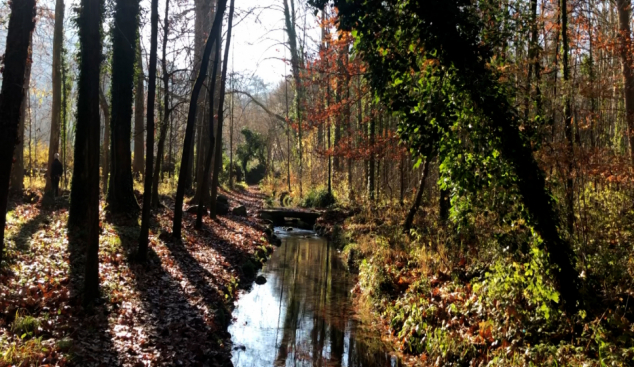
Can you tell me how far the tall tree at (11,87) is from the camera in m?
5.96

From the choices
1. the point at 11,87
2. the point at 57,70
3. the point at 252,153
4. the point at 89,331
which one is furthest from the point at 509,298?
the point at 252,153

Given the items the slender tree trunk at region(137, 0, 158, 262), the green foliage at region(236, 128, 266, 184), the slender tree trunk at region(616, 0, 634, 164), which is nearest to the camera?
the slender tree trunk at region(137, 0, 158, 262)

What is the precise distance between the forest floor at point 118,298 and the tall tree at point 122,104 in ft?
2.98

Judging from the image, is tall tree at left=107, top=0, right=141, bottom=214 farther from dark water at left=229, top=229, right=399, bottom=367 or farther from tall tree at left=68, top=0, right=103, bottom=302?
tall tree at left=68, top=0, right=103, bottom=302

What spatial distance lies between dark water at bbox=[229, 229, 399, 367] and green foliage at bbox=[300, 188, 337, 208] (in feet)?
38.6

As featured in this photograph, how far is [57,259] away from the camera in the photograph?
8773 mm

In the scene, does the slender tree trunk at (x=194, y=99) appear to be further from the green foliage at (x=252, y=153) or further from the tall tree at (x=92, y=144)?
the green foliage at (x=252, y=153)

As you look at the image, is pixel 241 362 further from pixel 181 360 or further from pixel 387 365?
pixel 387 365

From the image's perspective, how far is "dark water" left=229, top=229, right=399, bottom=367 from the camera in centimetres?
739

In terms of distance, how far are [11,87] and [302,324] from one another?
253 inches

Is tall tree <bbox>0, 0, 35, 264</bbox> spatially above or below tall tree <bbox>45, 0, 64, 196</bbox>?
below

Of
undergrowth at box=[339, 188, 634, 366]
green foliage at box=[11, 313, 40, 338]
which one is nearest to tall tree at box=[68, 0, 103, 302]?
green foliage at box=[11, 313, 40, 338]

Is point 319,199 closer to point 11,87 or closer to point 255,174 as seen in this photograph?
point 11,87

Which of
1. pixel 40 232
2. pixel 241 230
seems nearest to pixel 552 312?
pixel 40 232
